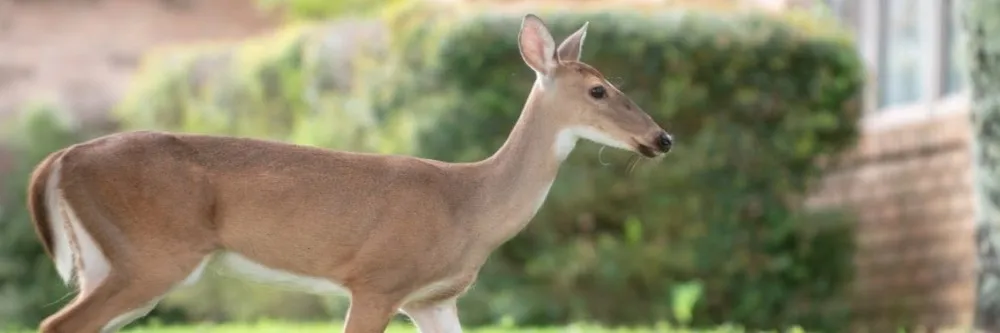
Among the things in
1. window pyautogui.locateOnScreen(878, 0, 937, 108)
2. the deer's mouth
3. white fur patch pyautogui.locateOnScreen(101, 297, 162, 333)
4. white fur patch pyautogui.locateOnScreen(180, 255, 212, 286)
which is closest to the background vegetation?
window pyautogui.locateOnScreen(878, 0, 937, 108)

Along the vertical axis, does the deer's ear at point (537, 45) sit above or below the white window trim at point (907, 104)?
above

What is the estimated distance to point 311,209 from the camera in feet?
14.8

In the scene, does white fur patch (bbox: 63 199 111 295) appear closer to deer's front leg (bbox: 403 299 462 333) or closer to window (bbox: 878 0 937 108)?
deer's front leg (bbox: 403 299 462 333)

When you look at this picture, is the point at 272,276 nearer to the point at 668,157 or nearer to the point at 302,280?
the point at 302,280

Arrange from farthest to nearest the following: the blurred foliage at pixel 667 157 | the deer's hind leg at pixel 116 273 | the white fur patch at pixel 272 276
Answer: the blurred foliage at pixel 667 157, the white fur patch at pixel 272 276, the deer's hind leg at pixel 116 273

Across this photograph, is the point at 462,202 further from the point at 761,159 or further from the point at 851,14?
the point at 851,14

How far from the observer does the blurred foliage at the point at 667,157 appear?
32.3 feet

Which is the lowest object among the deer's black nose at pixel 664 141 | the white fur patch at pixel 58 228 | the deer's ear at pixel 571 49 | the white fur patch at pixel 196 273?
the white fur patch at pixel 196 273

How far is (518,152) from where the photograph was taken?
4.75 m

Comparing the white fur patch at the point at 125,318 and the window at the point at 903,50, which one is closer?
the white fur patch at the point at 125,318

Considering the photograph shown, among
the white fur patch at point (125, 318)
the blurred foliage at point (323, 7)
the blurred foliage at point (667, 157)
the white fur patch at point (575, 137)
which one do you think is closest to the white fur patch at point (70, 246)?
the white fur patch at point (125, 318)

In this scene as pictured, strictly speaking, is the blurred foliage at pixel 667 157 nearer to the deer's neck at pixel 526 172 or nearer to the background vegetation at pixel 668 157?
the background vegetation at pixel 668 157

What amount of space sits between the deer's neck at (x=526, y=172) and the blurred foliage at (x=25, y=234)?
774 cm

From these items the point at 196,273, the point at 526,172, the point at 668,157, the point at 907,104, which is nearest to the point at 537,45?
the point at 526,172
